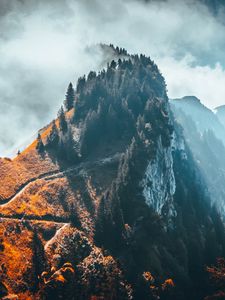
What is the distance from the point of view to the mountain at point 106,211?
87.1 metres

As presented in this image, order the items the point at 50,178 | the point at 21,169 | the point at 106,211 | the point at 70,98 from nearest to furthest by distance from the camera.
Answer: the point at 106,211 < the point at 50,178 < the point at 21,169 < the point at 70,98

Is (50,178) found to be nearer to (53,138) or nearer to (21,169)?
(21,169)

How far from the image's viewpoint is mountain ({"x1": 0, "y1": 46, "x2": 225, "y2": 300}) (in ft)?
286

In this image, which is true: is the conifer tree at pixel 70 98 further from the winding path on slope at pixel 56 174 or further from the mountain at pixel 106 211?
the winding path on slope at pixel 56 174

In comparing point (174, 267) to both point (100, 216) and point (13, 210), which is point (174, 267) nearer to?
point (100, 216)

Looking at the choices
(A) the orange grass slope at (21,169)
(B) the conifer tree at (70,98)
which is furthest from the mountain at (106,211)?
(B) the conifer tree at (70,98)

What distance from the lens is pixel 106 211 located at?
109312mm

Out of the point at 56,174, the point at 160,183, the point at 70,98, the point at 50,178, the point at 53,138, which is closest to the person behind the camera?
the point at 50,178

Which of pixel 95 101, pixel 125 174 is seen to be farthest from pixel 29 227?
pixel 95 101

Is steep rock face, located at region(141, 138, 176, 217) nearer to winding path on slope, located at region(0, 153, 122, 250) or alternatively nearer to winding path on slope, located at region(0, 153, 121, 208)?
winding path on slope, located at region(0, 153, 122, 250)

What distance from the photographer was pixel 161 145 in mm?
146125

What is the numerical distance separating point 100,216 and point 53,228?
1604 centimetres

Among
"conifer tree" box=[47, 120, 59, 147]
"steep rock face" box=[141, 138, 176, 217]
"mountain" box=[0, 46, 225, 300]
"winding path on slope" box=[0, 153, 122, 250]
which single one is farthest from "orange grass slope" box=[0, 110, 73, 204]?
"steep rock face" box=[141, 138, 176, 217]

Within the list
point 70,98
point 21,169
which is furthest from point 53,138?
point 70,98
